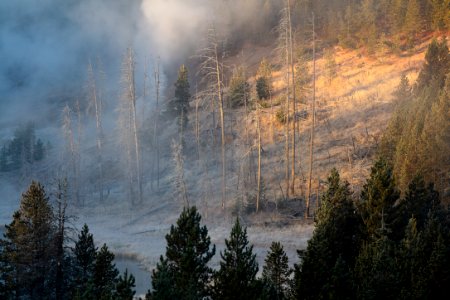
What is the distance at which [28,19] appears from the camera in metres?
146

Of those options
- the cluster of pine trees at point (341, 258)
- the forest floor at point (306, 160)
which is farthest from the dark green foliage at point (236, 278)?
the forest floor at point (306, 160)

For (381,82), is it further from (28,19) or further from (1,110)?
(28,19)

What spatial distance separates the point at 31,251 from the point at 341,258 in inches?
575

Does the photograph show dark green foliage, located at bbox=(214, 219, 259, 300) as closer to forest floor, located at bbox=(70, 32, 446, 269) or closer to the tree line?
the tree line

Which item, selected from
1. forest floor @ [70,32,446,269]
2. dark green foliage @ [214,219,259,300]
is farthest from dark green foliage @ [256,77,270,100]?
dark green foliage @ [214,219,259,300]

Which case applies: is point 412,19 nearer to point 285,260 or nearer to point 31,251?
point 285,260

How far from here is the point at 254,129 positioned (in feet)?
168

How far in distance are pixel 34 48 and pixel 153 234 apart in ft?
372

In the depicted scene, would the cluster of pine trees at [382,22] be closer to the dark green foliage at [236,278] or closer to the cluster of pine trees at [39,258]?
the cluster of pine trees at [39,258]

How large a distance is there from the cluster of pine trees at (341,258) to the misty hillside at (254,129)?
32 cm

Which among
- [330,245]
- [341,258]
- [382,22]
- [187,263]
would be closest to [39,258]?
[187,263]

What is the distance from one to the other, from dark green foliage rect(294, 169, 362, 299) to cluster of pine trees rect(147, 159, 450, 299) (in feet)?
0.11

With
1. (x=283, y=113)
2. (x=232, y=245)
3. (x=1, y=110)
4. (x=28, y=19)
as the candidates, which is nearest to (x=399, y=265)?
(x=232, y=245)

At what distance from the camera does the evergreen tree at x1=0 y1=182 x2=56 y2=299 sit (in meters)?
19.8
